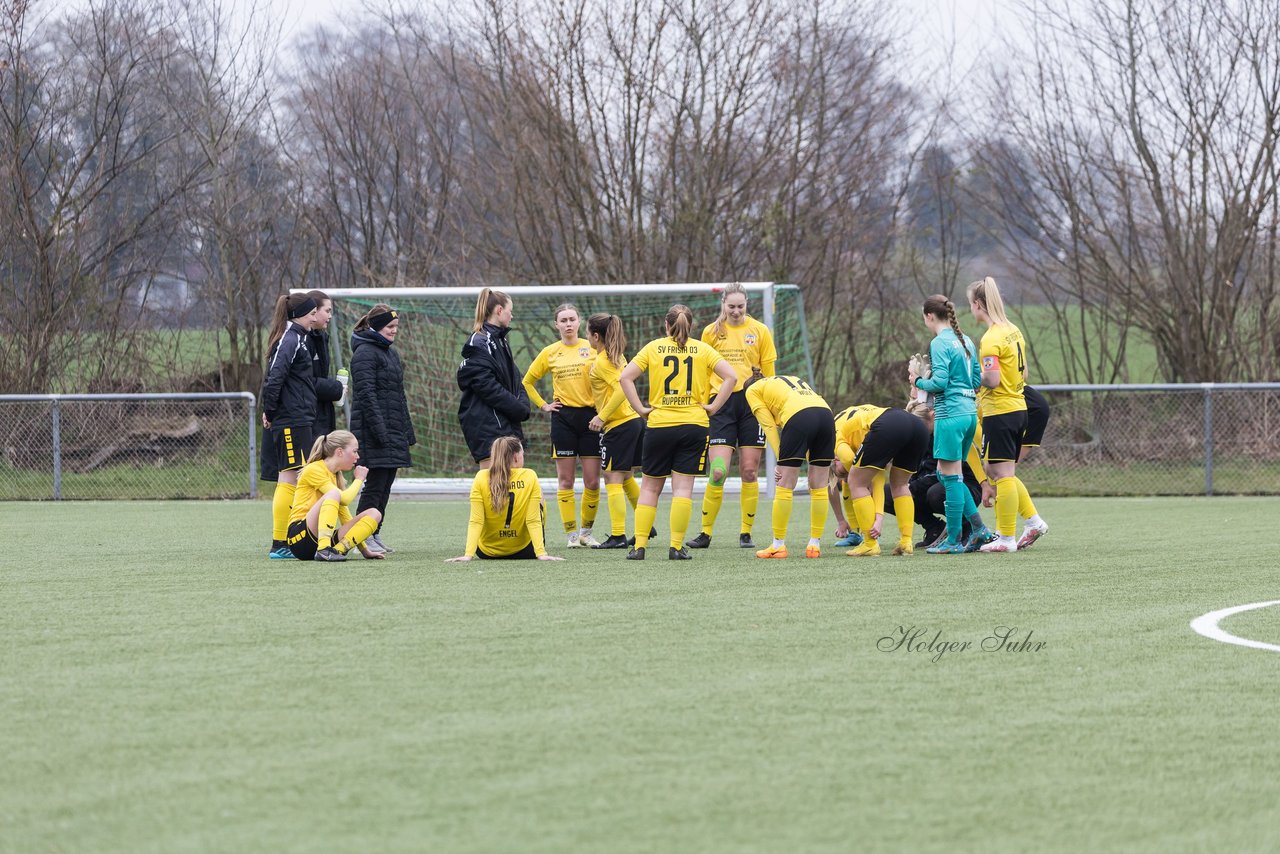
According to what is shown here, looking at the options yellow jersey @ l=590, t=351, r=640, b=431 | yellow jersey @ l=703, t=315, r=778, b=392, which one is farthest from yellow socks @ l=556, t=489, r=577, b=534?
yellow jersey @ l=703, t=315, r=778, b=392

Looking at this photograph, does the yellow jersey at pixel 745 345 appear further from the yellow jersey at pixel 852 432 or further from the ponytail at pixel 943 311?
the ponytail at pixel 943 311

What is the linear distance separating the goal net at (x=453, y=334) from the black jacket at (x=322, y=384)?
243 inches

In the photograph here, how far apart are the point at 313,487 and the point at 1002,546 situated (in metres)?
4.42

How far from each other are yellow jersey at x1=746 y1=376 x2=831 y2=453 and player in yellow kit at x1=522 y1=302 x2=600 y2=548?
157cm

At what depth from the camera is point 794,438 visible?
9.11 metres

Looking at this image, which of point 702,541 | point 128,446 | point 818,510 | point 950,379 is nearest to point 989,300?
point 950,379

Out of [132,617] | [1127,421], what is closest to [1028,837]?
[132,617]

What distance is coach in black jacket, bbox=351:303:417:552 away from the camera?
32.5ft

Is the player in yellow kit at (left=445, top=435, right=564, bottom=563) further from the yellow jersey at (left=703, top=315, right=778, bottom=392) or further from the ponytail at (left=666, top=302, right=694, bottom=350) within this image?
the yellow jersey at (left=703, top=315, right=778, bottom=392)

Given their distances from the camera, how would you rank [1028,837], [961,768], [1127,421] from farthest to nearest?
[1127,421] → [961,768] → [1028,837]

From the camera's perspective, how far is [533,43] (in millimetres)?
20344

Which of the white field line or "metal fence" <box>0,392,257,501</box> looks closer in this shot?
the white field line

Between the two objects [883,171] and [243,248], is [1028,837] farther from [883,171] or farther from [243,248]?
[243,248]

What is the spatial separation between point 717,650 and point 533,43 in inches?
626
